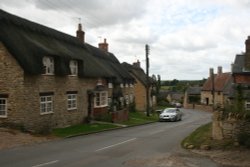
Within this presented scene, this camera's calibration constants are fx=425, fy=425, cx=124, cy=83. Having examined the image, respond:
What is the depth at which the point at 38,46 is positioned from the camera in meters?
30.1

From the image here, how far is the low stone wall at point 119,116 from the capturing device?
40875mm

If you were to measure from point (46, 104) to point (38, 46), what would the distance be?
434 centimetres

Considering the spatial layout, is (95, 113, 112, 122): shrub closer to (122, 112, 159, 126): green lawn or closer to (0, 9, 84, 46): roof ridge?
(122, 112, 159, 126): green lawn

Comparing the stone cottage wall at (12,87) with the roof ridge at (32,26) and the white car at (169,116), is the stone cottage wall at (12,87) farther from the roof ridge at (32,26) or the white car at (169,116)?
the white car at (169,116)

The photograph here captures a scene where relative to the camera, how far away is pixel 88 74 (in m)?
38.4

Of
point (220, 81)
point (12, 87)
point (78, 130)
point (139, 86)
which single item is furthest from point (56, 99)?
point (220, 81)

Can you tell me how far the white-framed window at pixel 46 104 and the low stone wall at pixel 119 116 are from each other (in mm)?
9891

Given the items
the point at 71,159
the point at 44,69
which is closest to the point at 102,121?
the point at 44,69

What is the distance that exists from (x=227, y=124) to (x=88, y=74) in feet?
64.4

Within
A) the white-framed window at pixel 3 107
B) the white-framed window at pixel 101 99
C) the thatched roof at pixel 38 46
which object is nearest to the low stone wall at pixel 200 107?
the white-framed window at pixel 101 99

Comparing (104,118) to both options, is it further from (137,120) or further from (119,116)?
(137,120)

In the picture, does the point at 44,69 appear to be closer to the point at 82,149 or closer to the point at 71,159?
the point at 82,149

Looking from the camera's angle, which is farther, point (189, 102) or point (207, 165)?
point (189, 102)

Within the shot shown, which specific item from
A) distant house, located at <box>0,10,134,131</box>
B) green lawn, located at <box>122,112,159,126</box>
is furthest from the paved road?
green lawn, located at <box>122,112,159,126</box>
